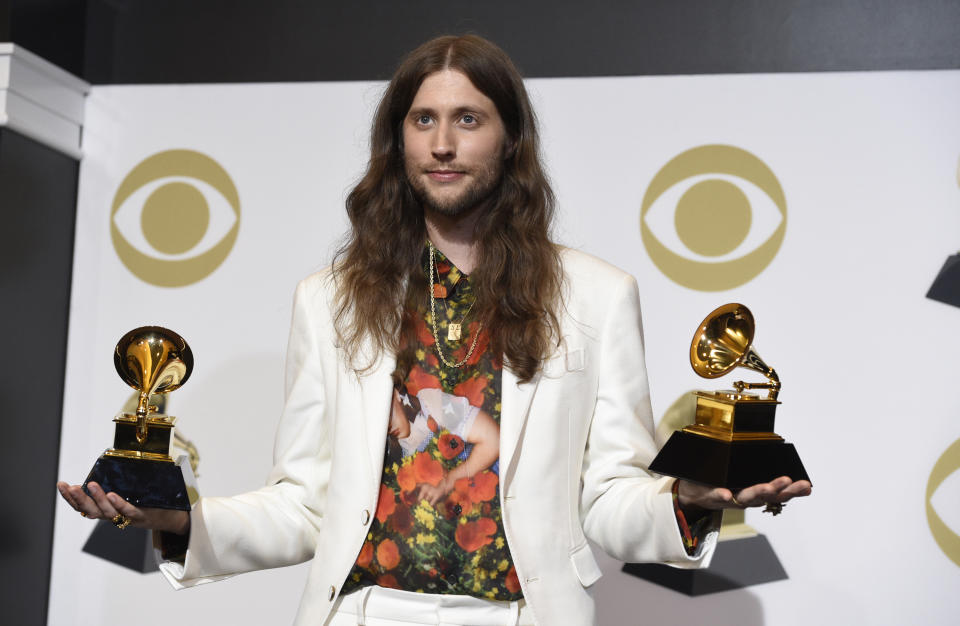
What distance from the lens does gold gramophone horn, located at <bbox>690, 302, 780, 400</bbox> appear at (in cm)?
205

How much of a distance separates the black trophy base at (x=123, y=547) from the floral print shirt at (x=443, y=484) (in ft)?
6.22

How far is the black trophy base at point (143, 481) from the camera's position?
2.01 metres

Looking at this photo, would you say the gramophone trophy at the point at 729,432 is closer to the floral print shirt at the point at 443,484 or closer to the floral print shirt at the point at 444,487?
the floral print shirt at the point at 444,487

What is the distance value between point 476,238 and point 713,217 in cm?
132

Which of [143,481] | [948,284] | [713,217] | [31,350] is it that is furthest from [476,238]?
[31,350]

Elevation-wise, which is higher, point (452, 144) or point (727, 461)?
point (452, 144)

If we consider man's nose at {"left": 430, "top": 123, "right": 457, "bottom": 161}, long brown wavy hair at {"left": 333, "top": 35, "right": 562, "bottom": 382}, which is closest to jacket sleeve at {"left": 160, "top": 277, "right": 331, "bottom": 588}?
long brown wavy hair at {"left": 333, "top": 35, "right": 562, "bottom": 382}

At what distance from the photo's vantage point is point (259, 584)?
12.3ft

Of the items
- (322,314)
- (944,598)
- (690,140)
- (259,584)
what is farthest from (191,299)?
(944,598)

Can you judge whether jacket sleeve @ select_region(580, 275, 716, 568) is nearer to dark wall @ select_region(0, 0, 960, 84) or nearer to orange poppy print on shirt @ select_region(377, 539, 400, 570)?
orange poppy print on shirt @ select_region(377, 539, 400, 570)

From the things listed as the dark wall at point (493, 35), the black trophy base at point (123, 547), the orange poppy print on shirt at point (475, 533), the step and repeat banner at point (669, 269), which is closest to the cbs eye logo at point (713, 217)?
the step and repeat banner at point (669, 269)

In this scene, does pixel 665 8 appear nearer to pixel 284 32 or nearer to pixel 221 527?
pixel 284 32

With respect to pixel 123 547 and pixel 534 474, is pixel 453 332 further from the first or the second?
A: pixel 123 547

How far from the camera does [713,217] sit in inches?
140
